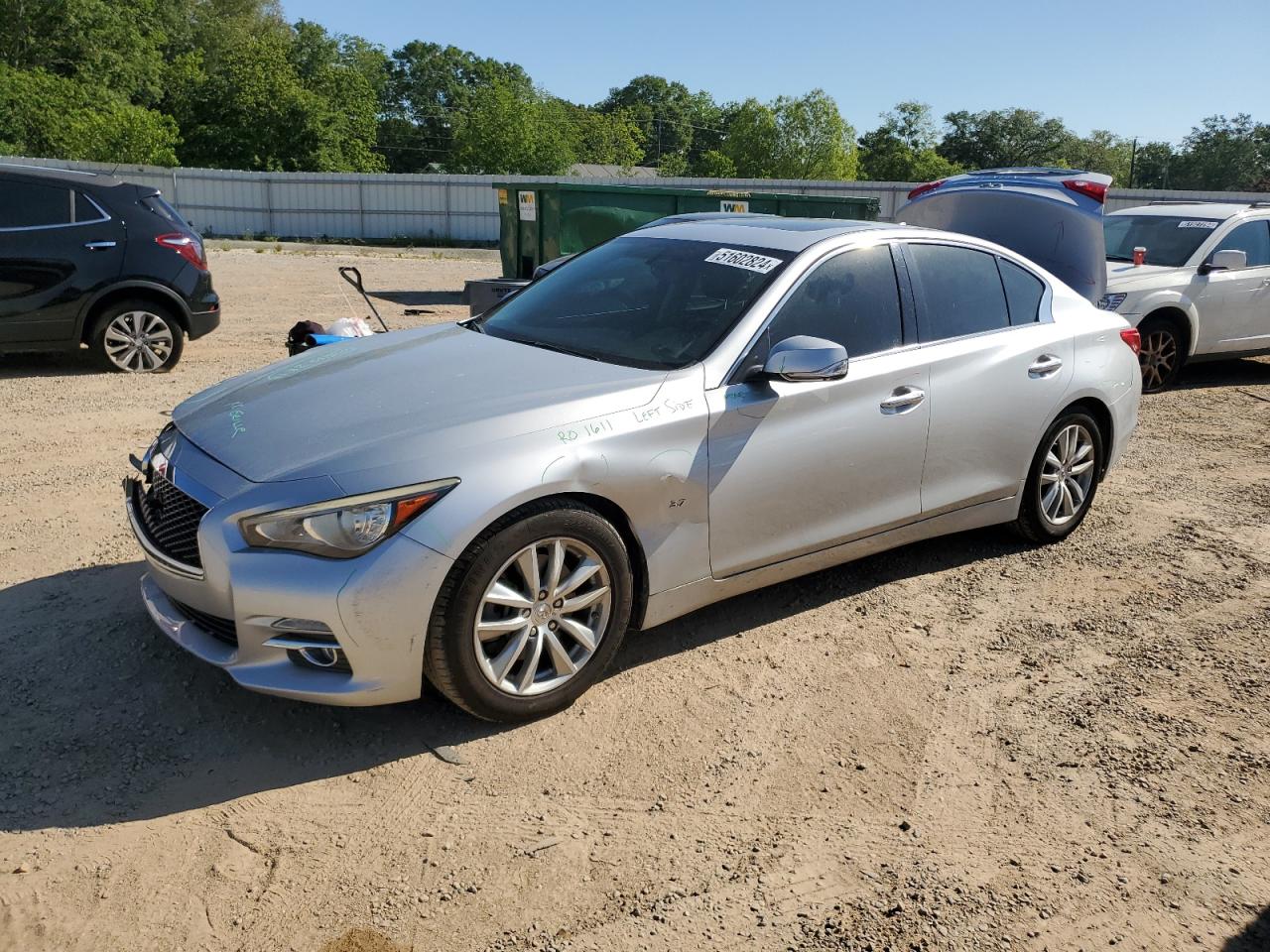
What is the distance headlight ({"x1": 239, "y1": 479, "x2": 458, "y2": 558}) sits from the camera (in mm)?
3174

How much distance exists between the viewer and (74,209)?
8578 millimetres

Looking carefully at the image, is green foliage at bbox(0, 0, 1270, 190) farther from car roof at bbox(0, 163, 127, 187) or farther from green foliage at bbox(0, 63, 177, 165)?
car roof at bbox(0, 163, 127, 187)

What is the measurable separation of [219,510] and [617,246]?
2.42 m

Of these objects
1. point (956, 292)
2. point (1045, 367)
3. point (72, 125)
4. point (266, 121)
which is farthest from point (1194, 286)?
point (266, 121)

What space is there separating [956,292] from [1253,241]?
737cm

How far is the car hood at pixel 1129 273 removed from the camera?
9.59 meters

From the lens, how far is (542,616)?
350cm

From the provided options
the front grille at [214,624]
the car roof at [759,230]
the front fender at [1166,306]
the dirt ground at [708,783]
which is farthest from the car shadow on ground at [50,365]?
the front fender at [1166,306]

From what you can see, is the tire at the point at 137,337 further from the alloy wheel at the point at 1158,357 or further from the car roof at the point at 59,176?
the alloy wheel at the point at 1158,357

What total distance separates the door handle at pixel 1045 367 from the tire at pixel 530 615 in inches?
99.2

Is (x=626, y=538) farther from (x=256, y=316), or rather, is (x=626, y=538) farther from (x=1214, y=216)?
(x=256, y=316)

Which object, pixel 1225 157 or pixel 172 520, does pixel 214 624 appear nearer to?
pixel 172 520

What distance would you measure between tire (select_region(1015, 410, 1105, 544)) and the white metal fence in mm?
27849

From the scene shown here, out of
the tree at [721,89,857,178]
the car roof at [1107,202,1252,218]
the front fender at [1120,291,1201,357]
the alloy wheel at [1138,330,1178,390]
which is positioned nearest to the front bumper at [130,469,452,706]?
the front fender at [1120,291,1201,357]
